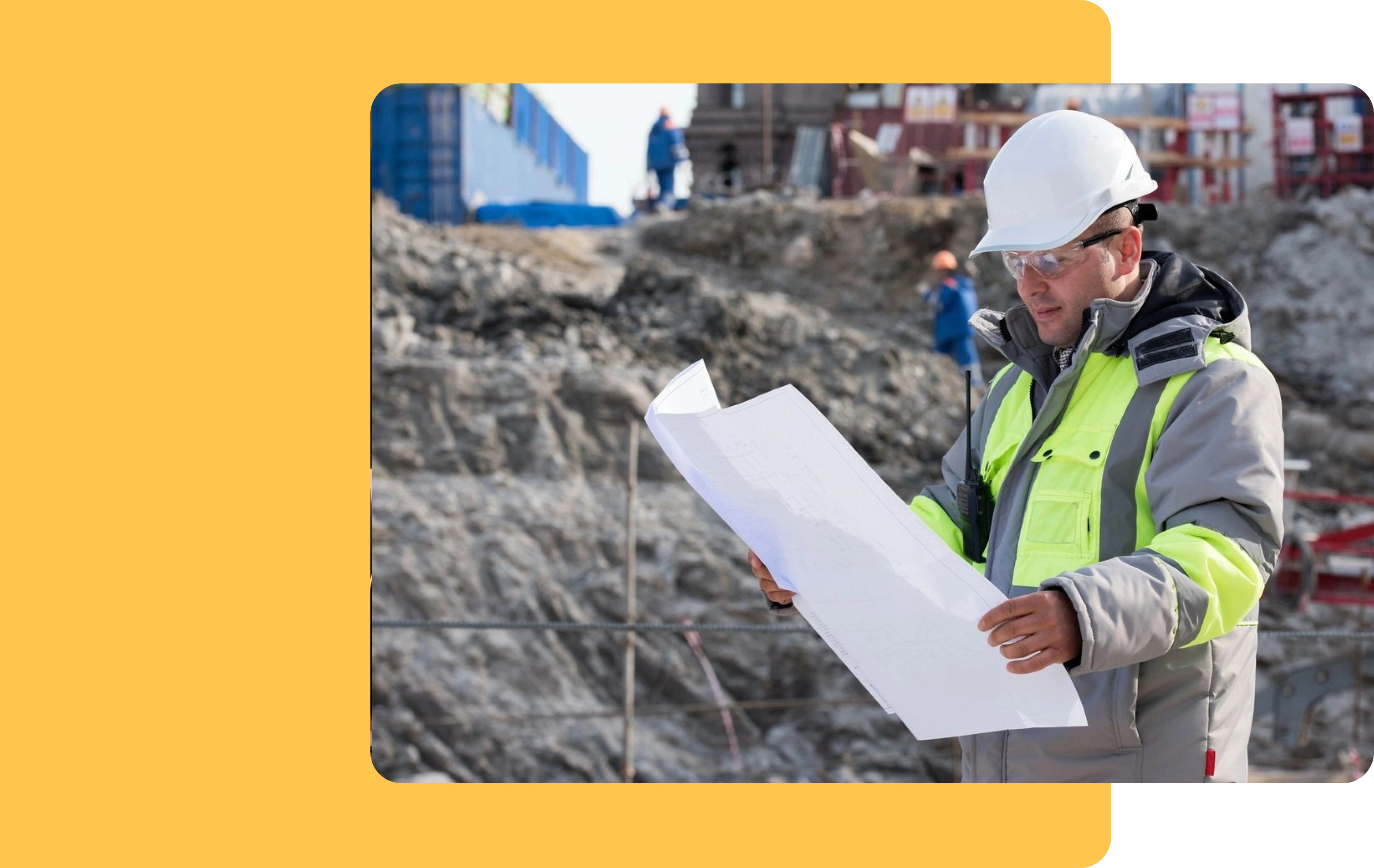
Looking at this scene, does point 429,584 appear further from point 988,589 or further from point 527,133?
point 988,589

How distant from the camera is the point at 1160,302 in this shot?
5.73ft

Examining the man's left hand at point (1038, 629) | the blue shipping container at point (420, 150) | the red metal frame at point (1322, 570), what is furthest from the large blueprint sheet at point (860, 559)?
the red metal frame at point (1322, 570)

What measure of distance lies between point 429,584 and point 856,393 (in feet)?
15.4

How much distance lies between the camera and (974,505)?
77.6 inches

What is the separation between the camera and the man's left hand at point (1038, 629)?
4.79 ft

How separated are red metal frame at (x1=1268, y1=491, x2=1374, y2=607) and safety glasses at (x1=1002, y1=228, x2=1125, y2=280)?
9102 millimetres

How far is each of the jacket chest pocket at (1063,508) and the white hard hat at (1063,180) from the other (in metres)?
0.27

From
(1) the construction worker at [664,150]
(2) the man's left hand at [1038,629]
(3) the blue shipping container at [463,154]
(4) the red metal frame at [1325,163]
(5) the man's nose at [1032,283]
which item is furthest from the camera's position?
(4) the red metal frame at [1325,163]

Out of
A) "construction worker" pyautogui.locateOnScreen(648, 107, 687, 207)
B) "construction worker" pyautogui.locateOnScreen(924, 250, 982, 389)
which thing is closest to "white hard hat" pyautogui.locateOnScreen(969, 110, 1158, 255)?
"construction worker" pyautogui.locateOnScreen(648, 107, 687, 207)

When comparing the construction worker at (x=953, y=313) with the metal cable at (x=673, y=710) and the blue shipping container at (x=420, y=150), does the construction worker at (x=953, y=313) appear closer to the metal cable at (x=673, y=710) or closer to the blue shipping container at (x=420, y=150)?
the metal cable at (x=673, y=710)

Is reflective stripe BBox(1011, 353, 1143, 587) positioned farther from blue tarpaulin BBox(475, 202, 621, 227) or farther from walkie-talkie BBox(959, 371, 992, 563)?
blue tarpaulin BBox(475, 202, 621, 227)

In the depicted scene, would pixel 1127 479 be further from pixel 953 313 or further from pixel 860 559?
pixel 953 313

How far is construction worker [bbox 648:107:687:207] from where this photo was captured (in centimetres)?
530

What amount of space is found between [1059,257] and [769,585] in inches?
23.4
